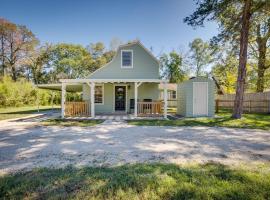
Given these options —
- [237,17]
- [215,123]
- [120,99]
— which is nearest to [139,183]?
[215,123]

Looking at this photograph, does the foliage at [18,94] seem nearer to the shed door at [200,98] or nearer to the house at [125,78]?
the house at [125,78]

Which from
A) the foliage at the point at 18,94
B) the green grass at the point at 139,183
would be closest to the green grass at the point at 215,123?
the green grass at the point at 139,183

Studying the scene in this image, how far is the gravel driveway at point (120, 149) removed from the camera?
4145 millimetres

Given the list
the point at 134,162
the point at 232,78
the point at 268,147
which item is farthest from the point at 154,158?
the point at 232,78

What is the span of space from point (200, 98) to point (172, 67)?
19.6 m

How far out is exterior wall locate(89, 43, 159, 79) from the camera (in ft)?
47.4

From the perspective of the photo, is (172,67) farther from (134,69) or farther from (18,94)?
(18,94)

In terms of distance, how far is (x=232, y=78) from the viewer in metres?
26.1

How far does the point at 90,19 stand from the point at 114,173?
1326 centimetres

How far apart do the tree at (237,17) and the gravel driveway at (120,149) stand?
5.59 meters

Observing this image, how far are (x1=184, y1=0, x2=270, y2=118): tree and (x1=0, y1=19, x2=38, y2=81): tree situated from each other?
1181 inches

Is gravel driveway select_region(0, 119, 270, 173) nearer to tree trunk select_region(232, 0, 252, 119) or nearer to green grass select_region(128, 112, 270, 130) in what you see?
green grass select_region(128, 112, 270, 130)

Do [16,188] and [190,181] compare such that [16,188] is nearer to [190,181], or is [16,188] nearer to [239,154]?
[190,181]

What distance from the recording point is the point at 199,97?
12539 mm
